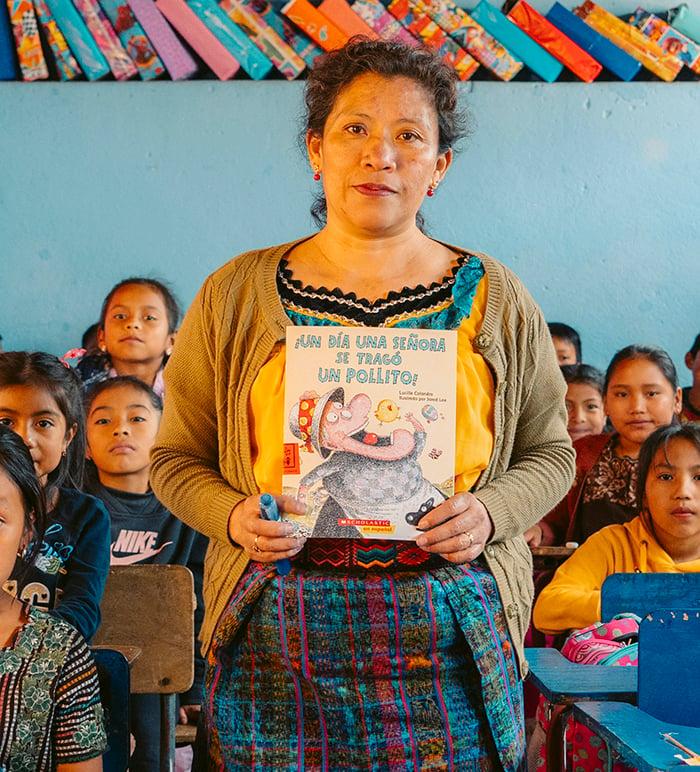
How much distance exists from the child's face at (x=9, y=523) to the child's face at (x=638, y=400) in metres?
2.64

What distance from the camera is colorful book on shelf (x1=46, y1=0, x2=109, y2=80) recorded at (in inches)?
202

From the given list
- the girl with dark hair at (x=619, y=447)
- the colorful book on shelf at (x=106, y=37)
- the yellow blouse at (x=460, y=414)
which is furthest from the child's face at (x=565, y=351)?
the yellow blouse at (x=460, y=414)

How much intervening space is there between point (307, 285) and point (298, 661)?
55 centimetres

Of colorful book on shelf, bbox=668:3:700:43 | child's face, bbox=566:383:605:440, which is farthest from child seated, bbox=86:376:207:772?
colorful book on shelf, bbox=668:3:700:43

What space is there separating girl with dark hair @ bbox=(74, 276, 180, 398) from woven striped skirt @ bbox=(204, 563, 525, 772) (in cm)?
269

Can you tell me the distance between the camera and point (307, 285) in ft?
5.38

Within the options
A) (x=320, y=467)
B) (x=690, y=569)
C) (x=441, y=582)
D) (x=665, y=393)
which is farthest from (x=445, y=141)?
(x=665, y=393)

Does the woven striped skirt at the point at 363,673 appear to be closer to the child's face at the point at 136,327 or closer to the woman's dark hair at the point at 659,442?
the woman's dark hair at the point at 659,442

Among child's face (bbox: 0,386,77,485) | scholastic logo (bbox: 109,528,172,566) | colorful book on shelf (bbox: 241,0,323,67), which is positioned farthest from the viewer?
colorful book on shelf (bbox: 241,0,323,67)

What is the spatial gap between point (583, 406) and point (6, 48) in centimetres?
310

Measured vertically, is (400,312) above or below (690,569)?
above

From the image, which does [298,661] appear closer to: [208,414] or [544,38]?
[208,414]

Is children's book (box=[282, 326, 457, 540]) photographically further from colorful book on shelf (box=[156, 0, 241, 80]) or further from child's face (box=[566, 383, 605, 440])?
colorful book on shelf (box=[156, 0, 241, 80])

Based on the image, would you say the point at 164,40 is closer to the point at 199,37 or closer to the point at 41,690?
the point at 199,37
